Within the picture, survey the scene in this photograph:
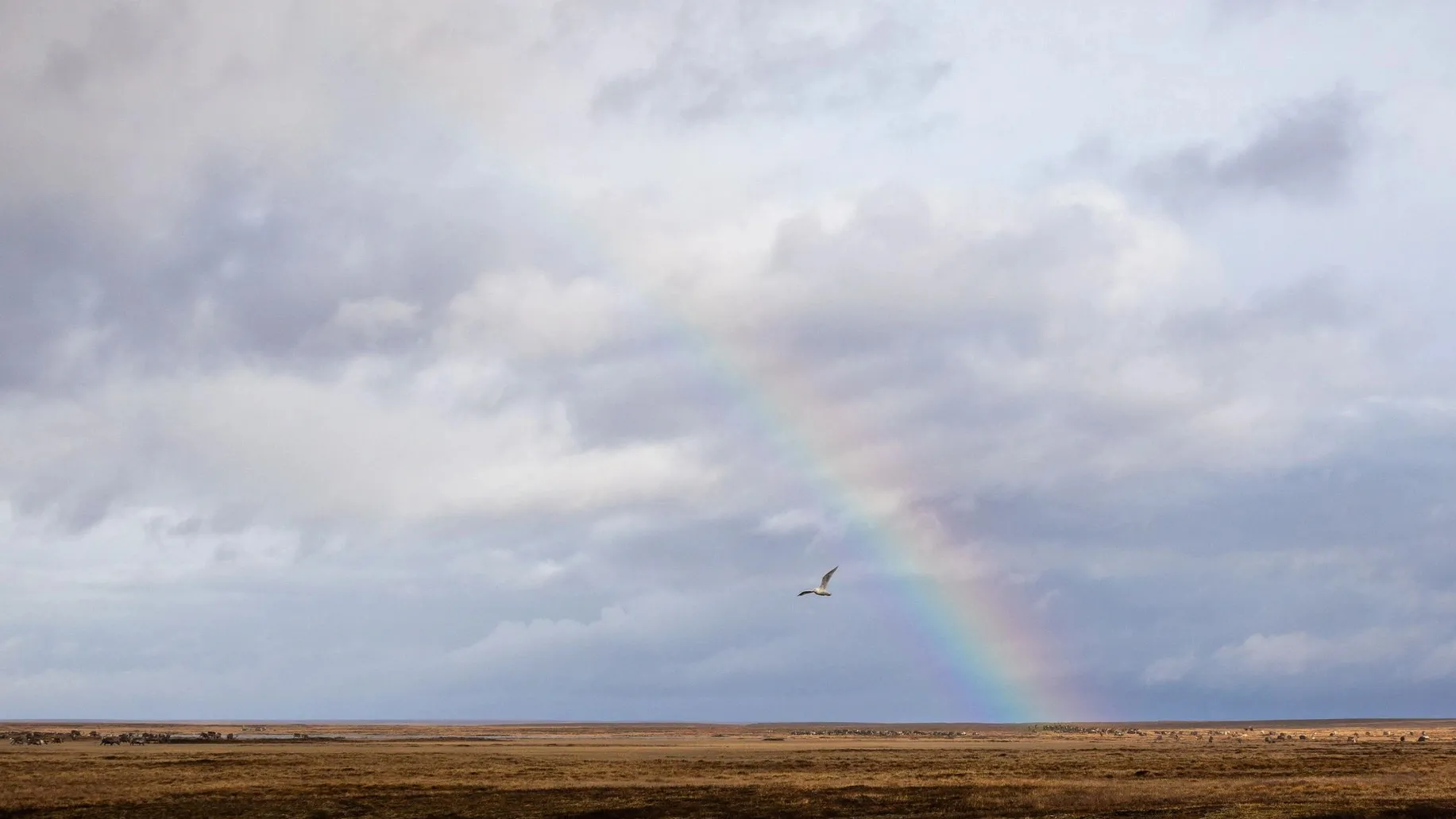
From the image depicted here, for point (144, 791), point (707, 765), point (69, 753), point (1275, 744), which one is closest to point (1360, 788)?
point (707, 765)

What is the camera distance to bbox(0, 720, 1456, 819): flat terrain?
5319 centimetres

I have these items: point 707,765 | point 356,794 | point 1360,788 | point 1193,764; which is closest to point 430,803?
point 356,794

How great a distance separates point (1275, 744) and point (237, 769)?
105635 millimetres

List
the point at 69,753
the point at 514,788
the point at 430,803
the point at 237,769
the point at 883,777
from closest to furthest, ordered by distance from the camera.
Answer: the point at 430,803 < the point at 514,788 < the point at 883,777 < the point at 237,769 < the point at 69,753

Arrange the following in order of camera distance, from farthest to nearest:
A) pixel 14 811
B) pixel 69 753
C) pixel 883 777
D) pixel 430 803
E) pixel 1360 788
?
pixel 69 753
pixel 883 777
pixel 1360 788
pixel 430 803
pixel 14 811

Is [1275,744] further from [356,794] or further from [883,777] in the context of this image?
[356,794]

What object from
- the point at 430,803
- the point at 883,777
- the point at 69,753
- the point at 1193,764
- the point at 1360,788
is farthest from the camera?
the point at 69,753

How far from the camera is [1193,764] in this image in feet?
279

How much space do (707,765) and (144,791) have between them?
37.9m

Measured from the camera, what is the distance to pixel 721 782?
6988cm

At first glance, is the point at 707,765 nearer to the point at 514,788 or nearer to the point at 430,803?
the point at 514,788

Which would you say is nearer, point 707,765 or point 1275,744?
point 707,765

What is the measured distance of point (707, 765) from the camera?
285 ft

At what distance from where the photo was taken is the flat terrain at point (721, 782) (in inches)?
2094
